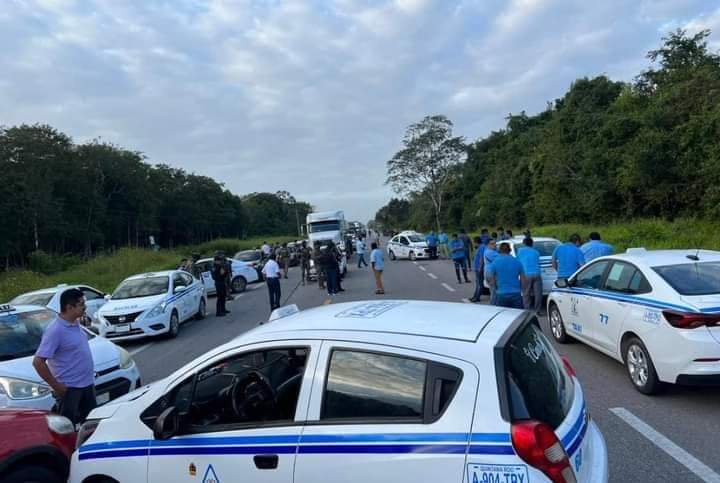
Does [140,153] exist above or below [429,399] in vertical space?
above

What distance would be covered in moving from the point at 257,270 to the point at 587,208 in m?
17.5

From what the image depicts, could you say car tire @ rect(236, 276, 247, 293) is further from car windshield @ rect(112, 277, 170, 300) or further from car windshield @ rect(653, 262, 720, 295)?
car windshield @ rect(653, 262, 720, 295)

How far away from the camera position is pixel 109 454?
3.29 m

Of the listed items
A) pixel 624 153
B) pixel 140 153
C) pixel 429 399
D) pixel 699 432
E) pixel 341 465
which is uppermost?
pixel 140 153

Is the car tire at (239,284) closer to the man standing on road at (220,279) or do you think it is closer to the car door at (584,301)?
the man standing on road at (220,279)

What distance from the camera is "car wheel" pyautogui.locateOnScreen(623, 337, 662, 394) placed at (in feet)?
18.8

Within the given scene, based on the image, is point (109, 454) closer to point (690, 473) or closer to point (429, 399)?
point (429, 399)

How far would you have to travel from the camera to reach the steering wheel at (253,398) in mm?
3076

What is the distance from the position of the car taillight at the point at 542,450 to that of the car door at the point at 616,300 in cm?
421

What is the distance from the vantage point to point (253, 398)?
10.3 feet

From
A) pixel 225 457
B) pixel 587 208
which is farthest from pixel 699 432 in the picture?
pixel 587 208

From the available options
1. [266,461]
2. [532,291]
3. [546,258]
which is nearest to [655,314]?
[266,461]

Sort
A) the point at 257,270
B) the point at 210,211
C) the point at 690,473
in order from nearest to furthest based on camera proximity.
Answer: the point at 690,473
the point at 257,270
the point at 210,211

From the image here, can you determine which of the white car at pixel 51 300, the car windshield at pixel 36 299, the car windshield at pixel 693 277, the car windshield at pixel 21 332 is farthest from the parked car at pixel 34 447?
the car windshield at pixel 36 299
